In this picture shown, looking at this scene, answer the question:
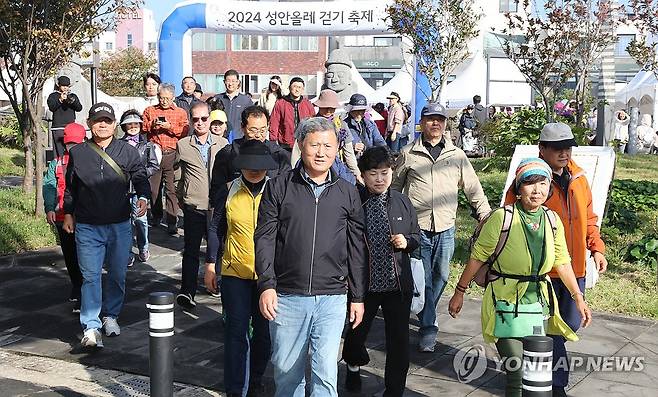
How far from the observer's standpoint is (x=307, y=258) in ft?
15.3

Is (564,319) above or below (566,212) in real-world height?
below

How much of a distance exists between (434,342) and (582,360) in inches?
44.3

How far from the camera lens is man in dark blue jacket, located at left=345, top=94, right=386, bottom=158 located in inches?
385

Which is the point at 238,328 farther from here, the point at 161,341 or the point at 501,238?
the point at 501,238

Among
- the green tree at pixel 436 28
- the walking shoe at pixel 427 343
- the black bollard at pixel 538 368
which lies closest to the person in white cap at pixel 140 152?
the walking shoe at pixel 427 343

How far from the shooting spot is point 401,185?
701cm

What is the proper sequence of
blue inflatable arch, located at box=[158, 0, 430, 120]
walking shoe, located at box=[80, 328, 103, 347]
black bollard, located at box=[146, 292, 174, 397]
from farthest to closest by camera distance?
blue inflatable arch, located at box=[158, 0, 430, 120] → walking shoe, located at box=[80, 328, 103, 347] → black bollard, located at box=[146, 292, 174, 397]

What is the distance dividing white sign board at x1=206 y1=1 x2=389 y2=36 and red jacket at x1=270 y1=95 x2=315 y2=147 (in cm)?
969

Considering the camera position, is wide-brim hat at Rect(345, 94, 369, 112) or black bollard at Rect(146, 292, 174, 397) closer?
black bollard at Rect(146, 292, 174, 397)

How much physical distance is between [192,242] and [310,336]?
12.1 ft

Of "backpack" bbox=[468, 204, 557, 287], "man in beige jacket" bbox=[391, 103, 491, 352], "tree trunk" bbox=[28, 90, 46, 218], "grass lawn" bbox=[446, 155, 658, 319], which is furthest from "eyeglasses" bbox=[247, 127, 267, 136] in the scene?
"tree trunk" bbox=[28, 90, 46, 218]

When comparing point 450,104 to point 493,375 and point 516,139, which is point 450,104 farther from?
point 493,375

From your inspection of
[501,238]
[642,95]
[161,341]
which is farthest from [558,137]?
[642,95]

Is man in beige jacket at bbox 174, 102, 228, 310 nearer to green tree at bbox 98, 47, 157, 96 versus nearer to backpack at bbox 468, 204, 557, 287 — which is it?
backpack at bbox 468, 204, 557, 287
